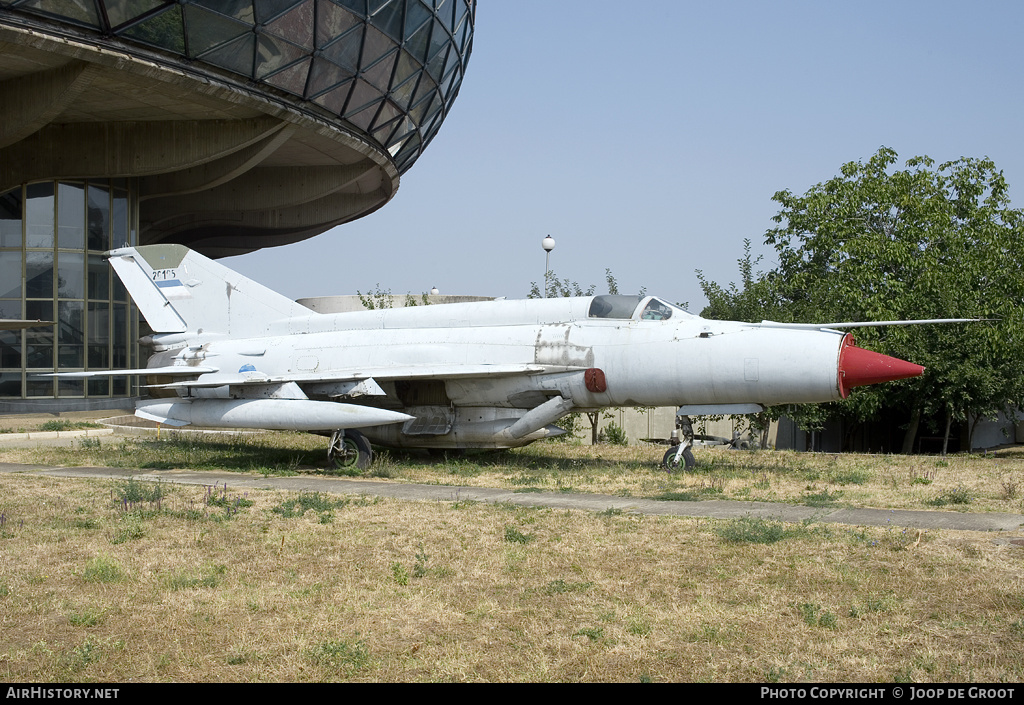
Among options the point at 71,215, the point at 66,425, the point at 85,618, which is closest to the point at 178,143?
the point at 71,215

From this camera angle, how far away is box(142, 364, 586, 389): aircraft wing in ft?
46.9

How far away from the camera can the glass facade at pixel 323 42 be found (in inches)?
861

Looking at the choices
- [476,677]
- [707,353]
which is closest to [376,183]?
[707,353]

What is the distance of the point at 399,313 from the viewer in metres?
16.1

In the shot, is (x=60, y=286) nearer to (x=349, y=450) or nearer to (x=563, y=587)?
(x=349, y=450)

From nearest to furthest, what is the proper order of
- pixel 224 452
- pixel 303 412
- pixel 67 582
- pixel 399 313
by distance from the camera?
1. pixel 67 582
2. pixel 303 412
3. pixel 399 313
4. pixel 224 452

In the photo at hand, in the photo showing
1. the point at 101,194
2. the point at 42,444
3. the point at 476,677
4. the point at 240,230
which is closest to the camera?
the point at 476,677

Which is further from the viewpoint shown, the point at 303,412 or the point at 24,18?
the point at 24,18

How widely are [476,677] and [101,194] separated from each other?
1203 inches

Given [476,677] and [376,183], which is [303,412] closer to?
[476,677]

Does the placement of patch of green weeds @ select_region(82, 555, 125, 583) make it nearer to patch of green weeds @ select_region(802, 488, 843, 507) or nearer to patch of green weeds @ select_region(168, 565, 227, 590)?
patch of green weeds @ select_region(168, 565, 227, 590)

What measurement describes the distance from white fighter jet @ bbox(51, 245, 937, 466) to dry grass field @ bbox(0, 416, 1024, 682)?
7.60ft

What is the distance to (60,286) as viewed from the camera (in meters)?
29.7

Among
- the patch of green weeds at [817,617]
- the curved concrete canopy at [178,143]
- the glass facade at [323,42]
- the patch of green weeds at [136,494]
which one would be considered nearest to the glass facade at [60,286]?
the curved concrete canopy at [178,143]
